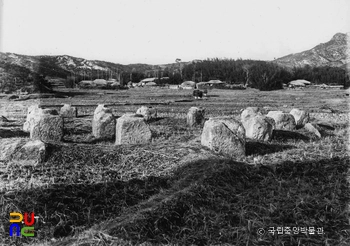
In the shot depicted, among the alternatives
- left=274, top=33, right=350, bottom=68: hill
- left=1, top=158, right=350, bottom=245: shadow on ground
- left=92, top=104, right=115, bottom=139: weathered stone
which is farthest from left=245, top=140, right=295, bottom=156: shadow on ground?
left=274, top=33, right=350, bottom=68: hill

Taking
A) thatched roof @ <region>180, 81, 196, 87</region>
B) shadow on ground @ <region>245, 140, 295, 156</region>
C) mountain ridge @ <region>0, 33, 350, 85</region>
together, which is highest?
mountain ridge @ <region>0, 33, 350, 85</region>

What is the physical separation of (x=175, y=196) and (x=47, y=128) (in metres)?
5.56

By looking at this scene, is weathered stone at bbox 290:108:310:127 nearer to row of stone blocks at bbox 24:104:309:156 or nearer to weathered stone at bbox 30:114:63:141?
row of stone blocks at bbox 24:104:309:156

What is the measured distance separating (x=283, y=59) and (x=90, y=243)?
105149 millimetres

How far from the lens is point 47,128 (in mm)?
8953

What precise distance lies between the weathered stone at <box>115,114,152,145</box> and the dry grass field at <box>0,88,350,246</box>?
1440 mm

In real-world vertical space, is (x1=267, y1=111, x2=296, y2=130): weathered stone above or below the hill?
below

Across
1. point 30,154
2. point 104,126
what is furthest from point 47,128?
point 30,154

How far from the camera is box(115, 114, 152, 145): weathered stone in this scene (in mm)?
8359

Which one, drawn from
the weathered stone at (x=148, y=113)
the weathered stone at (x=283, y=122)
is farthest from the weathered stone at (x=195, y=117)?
the weathered stone at (x=283, y=122)

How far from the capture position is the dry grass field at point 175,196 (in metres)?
3.87

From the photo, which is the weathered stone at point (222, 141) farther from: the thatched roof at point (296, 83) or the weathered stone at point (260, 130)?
the thatched roof at point (296, 83)

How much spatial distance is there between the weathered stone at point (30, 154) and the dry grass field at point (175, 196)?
0.13 metres

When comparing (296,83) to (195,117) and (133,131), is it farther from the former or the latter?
(133,131)
